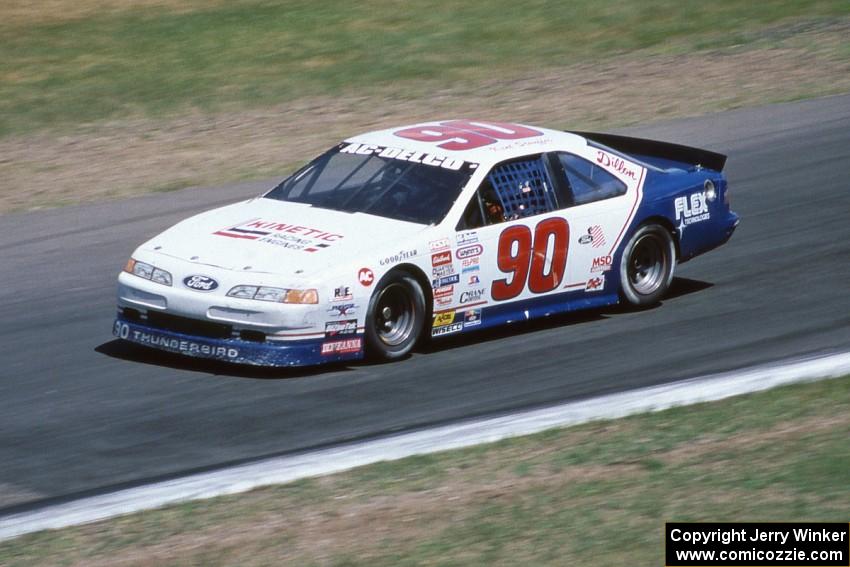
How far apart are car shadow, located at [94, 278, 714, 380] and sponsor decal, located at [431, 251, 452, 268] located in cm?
61

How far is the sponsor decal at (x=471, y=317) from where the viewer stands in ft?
32.0

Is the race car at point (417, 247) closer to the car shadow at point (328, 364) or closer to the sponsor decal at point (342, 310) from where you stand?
the sponsor decal at point (342, 310)

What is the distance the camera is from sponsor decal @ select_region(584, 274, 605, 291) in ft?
34.2

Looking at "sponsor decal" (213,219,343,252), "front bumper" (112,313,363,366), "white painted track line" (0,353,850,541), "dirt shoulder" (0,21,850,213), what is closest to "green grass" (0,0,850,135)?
"dirt shoulder" (0,21,850,213)

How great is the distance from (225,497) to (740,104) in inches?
498

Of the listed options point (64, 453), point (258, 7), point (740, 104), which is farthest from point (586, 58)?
point (64, 453)

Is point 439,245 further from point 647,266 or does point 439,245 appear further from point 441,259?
point 647,266

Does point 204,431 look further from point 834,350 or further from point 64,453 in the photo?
point 834,350

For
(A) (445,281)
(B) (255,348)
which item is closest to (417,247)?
(A) (445,281)

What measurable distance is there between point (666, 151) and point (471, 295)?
292 cm

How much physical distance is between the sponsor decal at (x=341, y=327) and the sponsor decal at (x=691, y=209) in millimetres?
3130

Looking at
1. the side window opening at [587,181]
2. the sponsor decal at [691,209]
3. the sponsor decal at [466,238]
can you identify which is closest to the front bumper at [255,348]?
the sponsor decal at [466,238]

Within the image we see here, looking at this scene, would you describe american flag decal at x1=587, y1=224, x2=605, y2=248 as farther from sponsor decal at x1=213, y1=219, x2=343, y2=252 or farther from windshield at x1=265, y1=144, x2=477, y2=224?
sponsor decal at x1=213, y1=219, x2=343, y2=252

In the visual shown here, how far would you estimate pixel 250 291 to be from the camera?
8.89 meters
